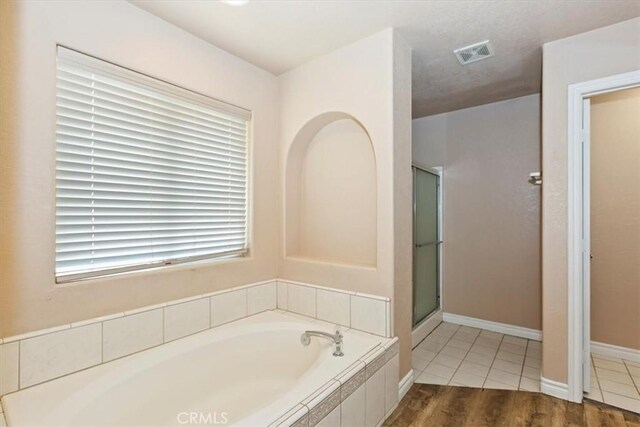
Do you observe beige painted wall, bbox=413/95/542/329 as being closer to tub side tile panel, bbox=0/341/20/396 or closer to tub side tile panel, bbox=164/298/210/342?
tub side tile panel, bbox=164/298/210/342

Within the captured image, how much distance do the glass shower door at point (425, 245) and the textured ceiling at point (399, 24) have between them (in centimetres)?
118

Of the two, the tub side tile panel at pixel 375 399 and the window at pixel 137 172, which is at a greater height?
the window at pixel 137 172

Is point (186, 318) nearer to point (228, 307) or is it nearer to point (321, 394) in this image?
point (228, 307)

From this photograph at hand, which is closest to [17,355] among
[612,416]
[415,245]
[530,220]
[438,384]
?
[438,384]

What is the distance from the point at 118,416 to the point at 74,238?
87 cm

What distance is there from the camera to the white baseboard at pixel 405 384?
2121 mm

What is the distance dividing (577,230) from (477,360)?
52.0 inches

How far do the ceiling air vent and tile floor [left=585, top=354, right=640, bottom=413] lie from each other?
2439mm

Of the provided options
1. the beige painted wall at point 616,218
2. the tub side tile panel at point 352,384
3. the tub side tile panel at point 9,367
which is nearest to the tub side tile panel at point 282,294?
the tub side tile panel at point 352,384

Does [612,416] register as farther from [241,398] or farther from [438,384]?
[241,398]

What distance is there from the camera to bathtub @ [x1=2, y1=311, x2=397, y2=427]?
1.34 meters

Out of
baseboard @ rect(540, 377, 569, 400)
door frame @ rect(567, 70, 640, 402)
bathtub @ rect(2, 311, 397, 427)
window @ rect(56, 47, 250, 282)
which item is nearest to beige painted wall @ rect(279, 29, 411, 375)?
bathtub @ rect(2, 311, 397, 427)

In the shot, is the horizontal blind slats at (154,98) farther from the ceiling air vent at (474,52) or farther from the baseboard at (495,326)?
the baseboard at (495,326)

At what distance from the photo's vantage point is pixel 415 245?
3.07 meters
